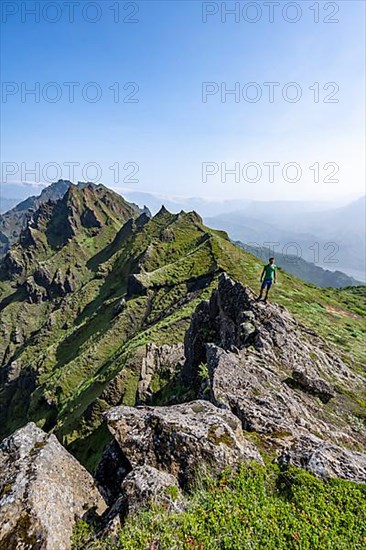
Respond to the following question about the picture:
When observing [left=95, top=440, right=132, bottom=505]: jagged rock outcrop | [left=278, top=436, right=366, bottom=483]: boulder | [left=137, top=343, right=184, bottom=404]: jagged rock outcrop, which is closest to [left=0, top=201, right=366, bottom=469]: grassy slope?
[left=137, top=343, right=184, bottom=404]: jagged rock outcrop

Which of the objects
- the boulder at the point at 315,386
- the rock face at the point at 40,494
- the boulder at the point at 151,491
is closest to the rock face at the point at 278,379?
the boulder at the point at 315,386

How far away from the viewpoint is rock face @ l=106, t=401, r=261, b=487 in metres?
9.37

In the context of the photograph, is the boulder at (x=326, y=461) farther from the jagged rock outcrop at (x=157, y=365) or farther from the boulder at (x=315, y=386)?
the jagged rock outcrop at (x=157, y=365)

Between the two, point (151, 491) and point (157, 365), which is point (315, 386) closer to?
point (151, 491)

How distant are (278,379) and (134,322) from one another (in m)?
48.3

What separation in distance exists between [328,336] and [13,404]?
82362mm

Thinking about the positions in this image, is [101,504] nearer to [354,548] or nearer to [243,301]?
[354,548]

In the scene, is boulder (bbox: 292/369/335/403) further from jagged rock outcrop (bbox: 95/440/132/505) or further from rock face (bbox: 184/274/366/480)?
jagged rock outcrop (bbox: 95/440/132/505)

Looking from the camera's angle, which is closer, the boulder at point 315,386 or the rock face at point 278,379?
the rock face at point 278,379

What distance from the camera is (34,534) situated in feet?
24.7

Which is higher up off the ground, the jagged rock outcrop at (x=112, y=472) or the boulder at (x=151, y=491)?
the boulder at (x=151, y=491)

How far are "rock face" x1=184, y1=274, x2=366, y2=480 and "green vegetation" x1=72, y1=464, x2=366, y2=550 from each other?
2.75 feet

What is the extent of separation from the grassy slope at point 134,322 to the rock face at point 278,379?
9.36 feet

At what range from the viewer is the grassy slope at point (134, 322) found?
1296 inches
